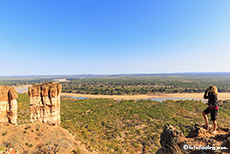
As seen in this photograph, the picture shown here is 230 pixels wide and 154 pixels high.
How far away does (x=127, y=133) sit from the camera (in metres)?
25.0

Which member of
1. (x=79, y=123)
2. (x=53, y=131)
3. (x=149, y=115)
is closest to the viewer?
(x=53, y=131)

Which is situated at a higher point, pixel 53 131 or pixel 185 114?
pixel 53 131

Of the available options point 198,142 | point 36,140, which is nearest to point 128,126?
point 36,140

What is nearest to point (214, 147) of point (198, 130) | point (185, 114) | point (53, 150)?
point (198, 130)

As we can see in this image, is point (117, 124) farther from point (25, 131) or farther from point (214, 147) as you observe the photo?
point (214, 147)

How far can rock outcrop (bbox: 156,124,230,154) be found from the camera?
6156mm

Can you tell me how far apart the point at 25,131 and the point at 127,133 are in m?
18.0

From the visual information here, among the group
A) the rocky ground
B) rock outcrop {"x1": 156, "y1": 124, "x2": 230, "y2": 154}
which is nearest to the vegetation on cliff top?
the rocky ground

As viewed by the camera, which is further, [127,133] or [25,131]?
[127,133]

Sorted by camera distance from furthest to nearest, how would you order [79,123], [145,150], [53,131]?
[79,123]
[145,150]
[53,131]

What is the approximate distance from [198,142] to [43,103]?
18231mm

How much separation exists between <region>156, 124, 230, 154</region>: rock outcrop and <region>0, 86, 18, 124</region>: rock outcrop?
713 inches

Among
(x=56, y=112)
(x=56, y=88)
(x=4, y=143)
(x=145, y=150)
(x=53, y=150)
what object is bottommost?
(x=145, y=150)

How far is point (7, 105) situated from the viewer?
15148 mm
